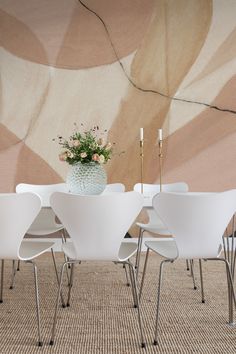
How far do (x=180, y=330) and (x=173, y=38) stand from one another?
3075 mm

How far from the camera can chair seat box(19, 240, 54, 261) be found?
221 cm

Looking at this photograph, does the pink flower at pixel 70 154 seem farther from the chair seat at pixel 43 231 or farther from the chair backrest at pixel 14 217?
the chair seat at pixel 43 231

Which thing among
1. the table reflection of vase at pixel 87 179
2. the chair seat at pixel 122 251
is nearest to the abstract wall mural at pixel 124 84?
the table reflection of vase at pixel 87 179

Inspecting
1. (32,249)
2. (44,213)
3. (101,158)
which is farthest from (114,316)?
(44,213)

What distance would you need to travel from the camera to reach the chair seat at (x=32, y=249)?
7.26 ft

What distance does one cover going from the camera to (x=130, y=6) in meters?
4.32

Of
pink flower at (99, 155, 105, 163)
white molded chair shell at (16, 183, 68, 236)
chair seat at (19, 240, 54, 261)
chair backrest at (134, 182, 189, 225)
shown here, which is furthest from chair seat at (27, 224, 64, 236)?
pink flower at (99, 155, 105, 163)

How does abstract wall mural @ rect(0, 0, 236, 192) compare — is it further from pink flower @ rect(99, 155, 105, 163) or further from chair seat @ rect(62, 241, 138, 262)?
chair seat @ rect(62, 241, 138, 262)

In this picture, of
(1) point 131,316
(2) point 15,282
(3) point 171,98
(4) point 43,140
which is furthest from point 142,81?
(1) point 131,316

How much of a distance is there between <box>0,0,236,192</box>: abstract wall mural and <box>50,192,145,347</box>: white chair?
88.3 inches

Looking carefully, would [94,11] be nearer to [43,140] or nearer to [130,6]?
[130,6]

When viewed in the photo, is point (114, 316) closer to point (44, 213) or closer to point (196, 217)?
point (196, 217)

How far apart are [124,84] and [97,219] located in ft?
8.48

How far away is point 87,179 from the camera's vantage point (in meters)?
2.62
